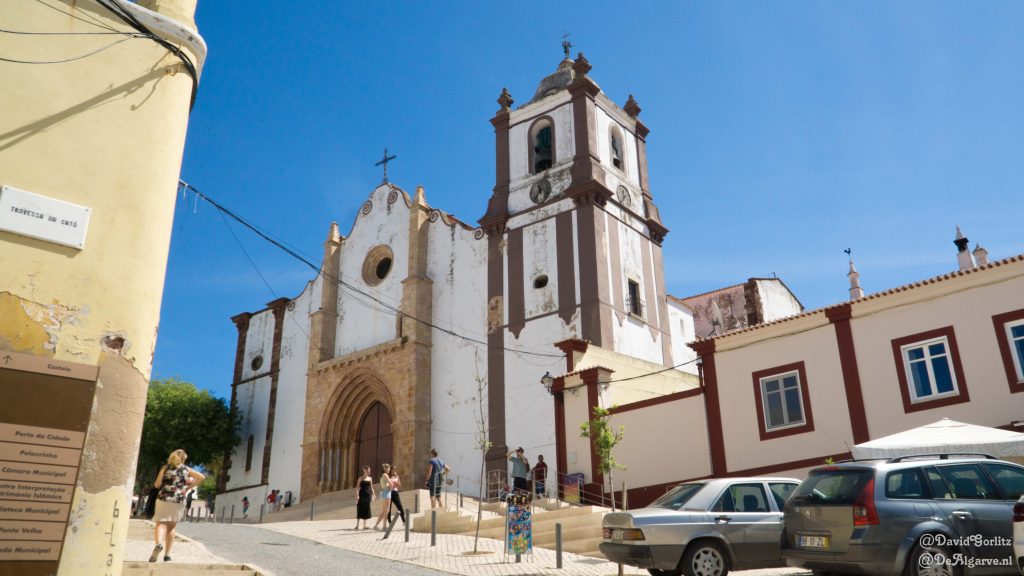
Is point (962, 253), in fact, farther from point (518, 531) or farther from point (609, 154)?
point (518, 531)

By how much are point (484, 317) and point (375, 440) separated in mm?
6699

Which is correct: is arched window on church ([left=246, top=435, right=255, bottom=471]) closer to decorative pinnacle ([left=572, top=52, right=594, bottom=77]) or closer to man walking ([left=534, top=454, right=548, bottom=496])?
man walking ([left=534, top=454, right=548, bottom=496])

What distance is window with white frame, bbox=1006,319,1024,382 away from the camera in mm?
15141

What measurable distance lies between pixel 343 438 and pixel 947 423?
74.5 feet

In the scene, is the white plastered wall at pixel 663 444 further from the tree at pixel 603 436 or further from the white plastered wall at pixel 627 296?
the white plastered wall at pixel 627 296

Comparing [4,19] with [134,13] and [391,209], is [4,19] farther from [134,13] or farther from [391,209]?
[391,209]

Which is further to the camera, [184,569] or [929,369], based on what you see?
[929,369]

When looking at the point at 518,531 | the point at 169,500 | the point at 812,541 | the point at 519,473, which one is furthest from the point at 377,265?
the point at 812,541

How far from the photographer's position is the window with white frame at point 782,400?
696 inches

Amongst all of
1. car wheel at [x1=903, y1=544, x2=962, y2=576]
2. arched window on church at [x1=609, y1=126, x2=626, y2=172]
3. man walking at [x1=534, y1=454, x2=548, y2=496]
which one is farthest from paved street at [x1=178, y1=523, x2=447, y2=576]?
arched window on church at [x1=609, y1=126, x2=626, y2=172]

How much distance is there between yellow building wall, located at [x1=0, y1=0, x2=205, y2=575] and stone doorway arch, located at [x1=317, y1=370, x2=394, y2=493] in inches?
898

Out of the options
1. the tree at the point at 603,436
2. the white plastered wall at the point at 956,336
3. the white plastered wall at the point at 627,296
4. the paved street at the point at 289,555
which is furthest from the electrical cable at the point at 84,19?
Answer: the white plastered wall at the point at 627,296

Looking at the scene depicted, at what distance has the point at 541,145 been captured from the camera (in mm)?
30078

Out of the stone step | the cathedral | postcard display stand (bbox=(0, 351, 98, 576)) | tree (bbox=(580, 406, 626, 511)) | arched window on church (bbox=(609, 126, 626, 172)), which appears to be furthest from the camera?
arched window on church (bbox=(609, 126, 626, 172))
